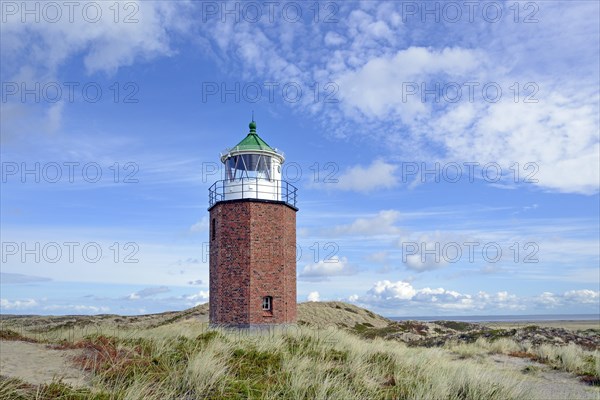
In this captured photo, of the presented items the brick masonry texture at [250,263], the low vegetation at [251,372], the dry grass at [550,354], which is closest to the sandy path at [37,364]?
the low vegetation at [251,372]

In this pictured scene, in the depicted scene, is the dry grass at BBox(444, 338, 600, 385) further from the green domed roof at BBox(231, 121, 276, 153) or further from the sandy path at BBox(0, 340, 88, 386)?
the sandy path at BBox(0, 340, 88, 386)

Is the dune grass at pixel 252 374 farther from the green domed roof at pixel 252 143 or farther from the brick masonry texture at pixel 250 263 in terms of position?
the green domed roof at pixel 252 143

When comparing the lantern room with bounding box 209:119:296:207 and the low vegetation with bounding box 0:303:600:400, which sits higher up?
the lantern room with bounding box 209:119:296:207

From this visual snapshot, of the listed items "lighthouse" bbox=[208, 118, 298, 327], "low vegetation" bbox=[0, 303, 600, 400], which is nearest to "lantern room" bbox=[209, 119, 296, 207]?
"lighthouse" bbox=[208, 118, 298, 327]

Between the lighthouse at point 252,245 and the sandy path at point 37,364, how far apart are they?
8334mm

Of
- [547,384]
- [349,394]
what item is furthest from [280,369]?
[547,384]

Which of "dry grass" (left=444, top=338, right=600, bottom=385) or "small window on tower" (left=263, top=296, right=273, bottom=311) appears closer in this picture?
"dry grass" (left=444, top=338, right=600, bottom=385)

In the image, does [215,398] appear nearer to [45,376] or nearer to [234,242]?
[45,376]

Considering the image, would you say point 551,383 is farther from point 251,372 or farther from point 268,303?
point 268,303

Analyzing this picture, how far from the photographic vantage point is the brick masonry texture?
1920 cm

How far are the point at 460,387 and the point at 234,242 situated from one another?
11509mm

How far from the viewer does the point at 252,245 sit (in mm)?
19297

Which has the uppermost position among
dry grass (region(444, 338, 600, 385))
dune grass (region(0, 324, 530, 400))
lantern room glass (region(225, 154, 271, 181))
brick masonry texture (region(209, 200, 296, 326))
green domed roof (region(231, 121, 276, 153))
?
green domed roof (region(231, 121, 276, 153))

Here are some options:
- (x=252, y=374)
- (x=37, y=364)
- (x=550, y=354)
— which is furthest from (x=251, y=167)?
(x=550, y=354)
